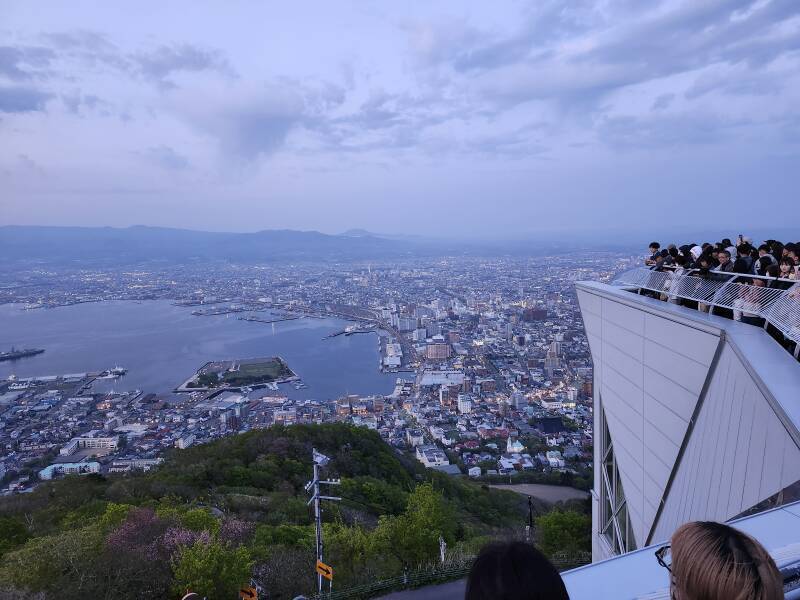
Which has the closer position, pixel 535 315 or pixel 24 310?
pixel 535 315

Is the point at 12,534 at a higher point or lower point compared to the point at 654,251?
lower

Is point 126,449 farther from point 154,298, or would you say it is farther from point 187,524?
point 154,298

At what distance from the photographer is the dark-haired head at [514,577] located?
2.56 feet

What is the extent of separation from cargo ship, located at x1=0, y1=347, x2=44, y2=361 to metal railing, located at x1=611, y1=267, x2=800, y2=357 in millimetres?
36800

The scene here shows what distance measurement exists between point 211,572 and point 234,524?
7.48ft

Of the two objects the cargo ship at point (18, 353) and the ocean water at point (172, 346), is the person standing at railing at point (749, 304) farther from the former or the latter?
the cargo ship at point (18, 353)

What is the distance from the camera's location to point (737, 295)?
3812 millimetres

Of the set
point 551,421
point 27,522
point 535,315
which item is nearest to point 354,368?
point 551,421

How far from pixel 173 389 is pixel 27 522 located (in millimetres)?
17374

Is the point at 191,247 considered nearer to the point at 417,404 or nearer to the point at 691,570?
the point at 417,404

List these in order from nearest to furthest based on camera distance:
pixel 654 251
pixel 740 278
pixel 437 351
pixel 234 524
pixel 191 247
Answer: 1. pixel 740 278
2. pixel 654 251
3. pixel 234 524
4. pixel 437 351
5. pixel 191 247

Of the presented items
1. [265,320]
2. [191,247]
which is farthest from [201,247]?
[265,320]

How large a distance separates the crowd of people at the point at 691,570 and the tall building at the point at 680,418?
1.65 m

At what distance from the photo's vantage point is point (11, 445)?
17875 millimetres
